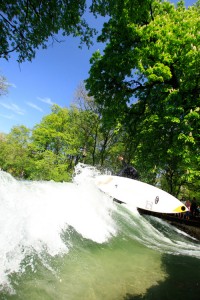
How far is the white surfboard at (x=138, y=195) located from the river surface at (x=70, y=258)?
9.81 ft

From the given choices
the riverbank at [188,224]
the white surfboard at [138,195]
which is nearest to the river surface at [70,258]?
the white surfboard at [138,195]

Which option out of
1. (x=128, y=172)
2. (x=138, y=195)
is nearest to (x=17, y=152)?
(x=128, y=172)

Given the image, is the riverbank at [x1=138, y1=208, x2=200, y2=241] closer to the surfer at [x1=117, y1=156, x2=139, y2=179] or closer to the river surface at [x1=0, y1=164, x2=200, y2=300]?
the surfer at [x1=117, y1=156, x2=139, y2=179]

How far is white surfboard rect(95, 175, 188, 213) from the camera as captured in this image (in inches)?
415

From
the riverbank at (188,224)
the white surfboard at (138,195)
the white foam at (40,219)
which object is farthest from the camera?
the riverbank at (188,224)

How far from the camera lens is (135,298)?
3826 mm

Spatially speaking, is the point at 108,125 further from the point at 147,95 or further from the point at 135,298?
the point at 135,298

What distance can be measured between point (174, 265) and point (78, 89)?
23.4 meters

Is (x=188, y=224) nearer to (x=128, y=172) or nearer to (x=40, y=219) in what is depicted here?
(x=128, y=172)

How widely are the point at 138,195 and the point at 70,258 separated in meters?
6.20

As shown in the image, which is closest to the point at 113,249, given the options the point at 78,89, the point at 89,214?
the point at 89,214

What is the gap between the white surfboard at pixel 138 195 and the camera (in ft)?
34.6

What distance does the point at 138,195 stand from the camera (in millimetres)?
10828

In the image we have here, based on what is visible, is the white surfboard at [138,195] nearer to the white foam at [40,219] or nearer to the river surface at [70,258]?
the white foam at [40,219]
